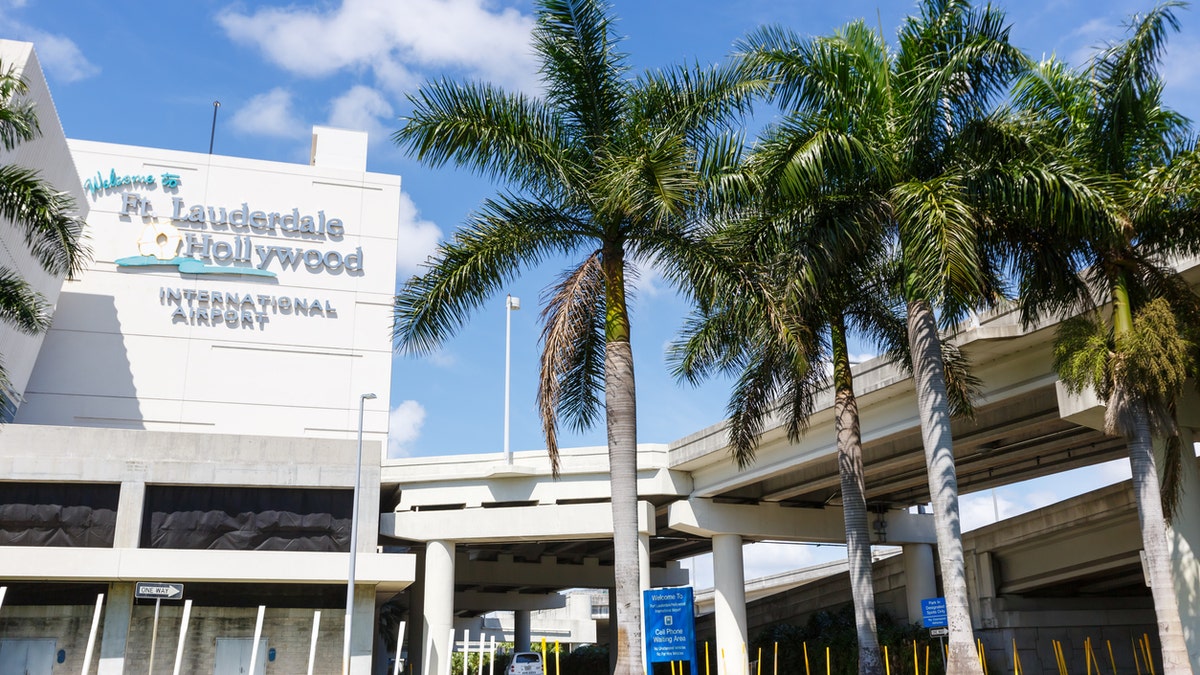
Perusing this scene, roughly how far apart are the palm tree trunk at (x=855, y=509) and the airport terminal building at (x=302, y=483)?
11.6 ft

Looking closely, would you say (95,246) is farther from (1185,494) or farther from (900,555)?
(1185,494)

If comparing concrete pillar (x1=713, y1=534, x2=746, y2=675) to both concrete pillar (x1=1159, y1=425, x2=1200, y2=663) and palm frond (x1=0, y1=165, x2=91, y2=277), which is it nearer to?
concrete pillar (x1=1159, y1=425, x2=1200, y2=663)

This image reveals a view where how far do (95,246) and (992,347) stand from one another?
37.7 m

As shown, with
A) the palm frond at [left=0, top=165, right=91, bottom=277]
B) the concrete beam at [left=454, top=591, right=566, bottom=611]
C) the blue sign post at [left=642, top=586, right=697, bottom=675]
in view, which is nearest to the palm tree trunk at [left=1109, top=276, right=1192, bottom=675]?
the blue sign post at [left=642, top=586, right=697, bottom=675]

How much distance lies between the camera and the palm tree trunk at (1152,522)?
14484mm

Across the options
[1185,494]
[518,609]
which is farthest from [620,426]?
[518,609]

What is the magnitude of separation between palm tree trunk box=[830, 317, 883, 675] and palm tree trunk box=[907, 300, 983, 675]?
272 cm

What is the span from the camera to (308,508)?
3195 cm

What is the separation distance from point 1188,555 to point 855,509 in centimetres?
543

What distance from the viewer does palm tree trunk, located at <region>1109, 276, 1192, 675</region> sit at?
570 inches

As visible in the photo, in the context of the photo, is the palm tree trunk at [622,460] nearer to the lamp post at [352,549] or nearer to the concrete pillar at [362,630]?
the lamp post at [352,549]

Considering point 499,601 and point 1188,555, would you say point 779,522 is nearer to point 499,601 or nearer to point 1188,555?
point 1188,555

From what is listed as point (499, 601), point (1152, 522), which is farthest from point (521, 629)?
point (1152, 522)

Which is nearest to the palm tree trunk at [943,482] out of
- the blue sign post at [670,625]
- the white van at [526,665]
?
the blue sign post at [670,625]
